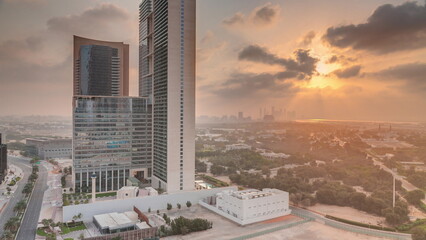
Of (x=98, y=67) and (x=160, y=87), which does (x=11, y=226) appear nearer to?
(x=160, y=87)

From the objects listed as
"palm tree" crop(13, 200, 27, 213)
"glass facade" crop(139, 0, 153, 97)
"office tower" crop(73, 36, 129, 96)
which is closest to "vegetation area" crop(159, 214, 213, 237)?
"palm tree" crop(13, 200, 27, 213)

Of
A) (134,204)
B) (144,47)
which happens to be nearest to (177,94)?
(134,204)

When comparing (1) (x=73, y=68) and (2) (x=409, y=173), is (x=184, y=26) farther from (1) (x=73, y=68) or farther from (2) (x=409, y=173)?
(2) (x=409, y=173)

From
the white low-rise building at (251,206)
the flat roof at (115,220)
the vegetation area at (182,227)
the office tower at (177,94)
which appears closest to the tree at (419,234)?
the white low-rise building at (251,206)

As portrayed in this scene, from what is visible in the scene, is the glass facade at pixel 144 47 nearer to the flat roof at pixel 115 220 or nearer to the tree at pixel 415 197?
the flat roof at pixel 115 220

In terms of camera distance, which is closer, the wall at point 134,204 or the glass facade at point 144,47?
the wall at point 134,204

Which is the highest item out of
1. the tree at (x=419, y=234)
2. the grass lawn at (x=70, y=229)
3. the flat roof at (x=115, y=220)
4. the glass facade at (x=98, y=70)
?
the glass facade at (x=98, y=70)
